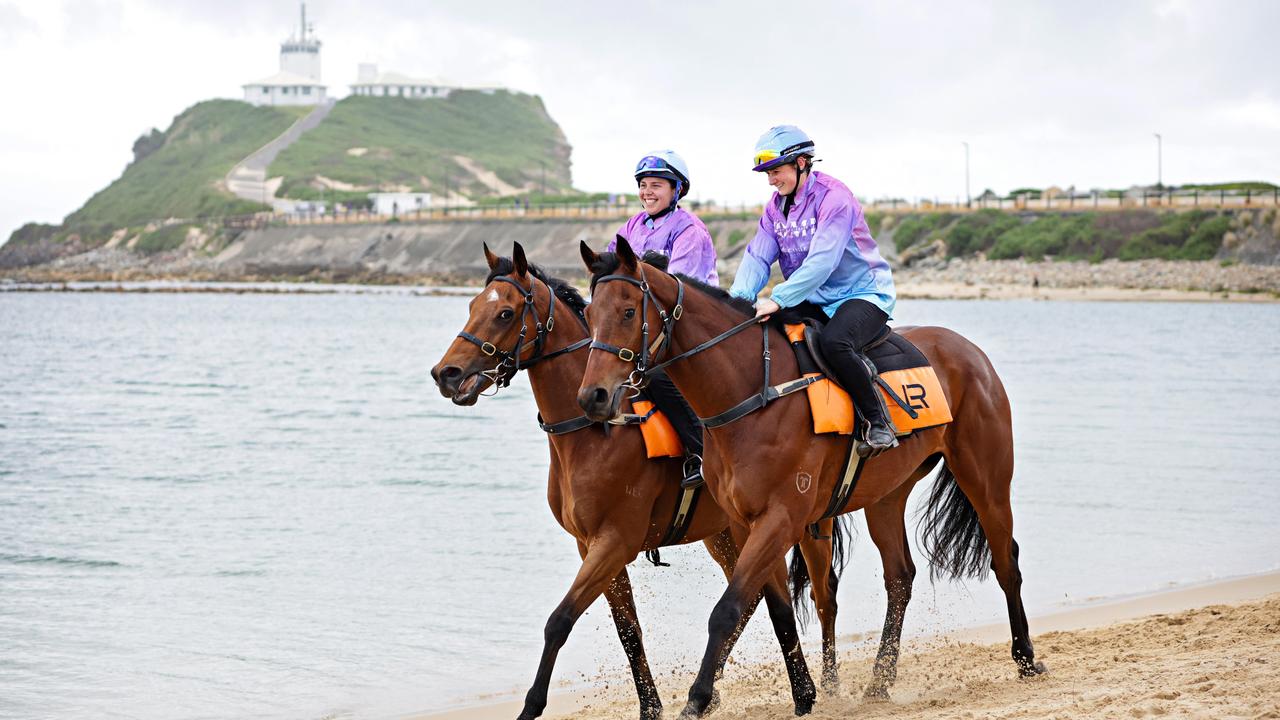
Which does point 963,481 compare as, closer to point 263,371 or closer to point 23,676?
point 23,676

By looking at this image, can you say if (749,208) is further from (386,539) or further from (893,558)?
(893,558)

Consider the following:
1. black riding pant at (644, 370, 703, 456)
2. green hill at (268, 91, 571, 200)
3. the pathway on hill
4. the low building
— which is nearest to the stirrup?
black riding pant at (644, 370, 703, 456)

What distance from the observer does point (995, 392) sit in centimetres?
841

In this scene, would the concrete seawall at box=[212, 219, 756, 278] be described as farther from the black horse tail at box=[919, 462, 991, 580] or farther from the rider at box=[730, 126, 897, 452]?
the rider at box=[730, 126, 897, 452]

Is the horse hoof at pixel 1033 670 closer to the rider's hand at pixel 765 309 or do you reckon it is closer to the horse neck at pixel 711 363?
the horse neck at pixel 711 363

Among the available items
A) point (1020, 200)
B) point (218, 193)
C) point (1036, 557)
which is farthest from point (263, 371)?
point (218, 193)

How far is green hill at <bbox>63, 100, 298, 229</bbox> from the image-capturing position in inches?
6304

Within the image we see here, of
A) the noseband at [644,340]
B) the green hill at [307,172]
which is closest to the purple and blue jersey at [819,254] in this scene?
the noseband at [644,340]

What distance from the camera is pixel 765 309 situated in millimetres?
6945

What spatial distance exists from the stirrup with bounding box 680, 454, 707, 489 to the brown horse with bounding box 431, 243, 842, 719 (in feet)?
0.42

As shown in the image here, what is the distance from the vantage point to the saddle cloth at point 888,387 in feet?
22.9

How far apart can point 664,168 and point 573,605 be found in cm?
267

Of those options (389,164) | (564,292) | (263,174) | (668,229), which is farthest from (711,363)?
(389,164)

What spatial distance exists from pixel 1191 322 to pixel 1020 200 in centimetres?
3198
